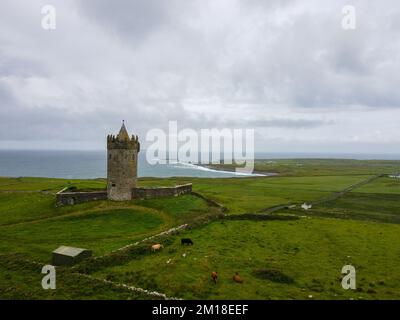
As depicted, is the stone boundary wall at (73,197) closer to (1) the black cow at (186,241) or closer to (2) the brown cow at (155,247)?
(1) the black cow at (186,241)

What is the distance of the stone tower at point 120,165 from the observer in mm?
47312

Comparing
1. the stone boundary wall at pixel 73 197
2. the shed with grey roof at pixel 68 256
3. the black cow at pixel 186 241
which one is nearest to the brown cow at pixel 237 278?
the black cow at pixel 186 241

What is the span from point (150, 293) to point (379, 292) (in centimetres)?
1400

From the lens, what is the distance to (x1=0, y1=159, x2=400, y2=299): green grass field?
21281 mm

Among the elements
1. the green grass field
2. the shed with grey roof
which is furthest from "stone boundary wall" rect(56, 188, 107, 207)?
the shed with grey roof

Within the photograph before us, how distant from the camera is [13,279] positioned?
22.5 m

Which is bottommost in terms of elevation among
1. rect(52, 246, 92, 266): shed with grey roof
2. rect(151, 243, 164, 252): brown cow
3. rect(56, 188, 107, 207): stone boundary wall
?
rect(151, 243, 164, 252): brown cow

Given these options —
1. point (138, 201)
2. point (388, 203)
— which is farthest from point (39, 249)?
point (388, 203)

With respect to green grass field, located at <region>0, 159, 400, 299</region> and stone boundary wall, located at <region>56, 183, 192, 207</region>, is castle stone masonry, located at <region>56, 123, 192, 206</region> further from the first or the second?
green grass field, located at <region>0, 159, 400, 299</region>

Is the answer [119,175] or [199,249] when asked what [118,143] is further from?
[199,249]

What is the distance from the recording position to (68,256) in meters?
24.7

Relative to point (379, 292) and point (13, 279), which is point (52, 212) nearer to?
point (13, 279)

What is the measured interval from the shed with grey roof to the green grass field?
3.45 feet
